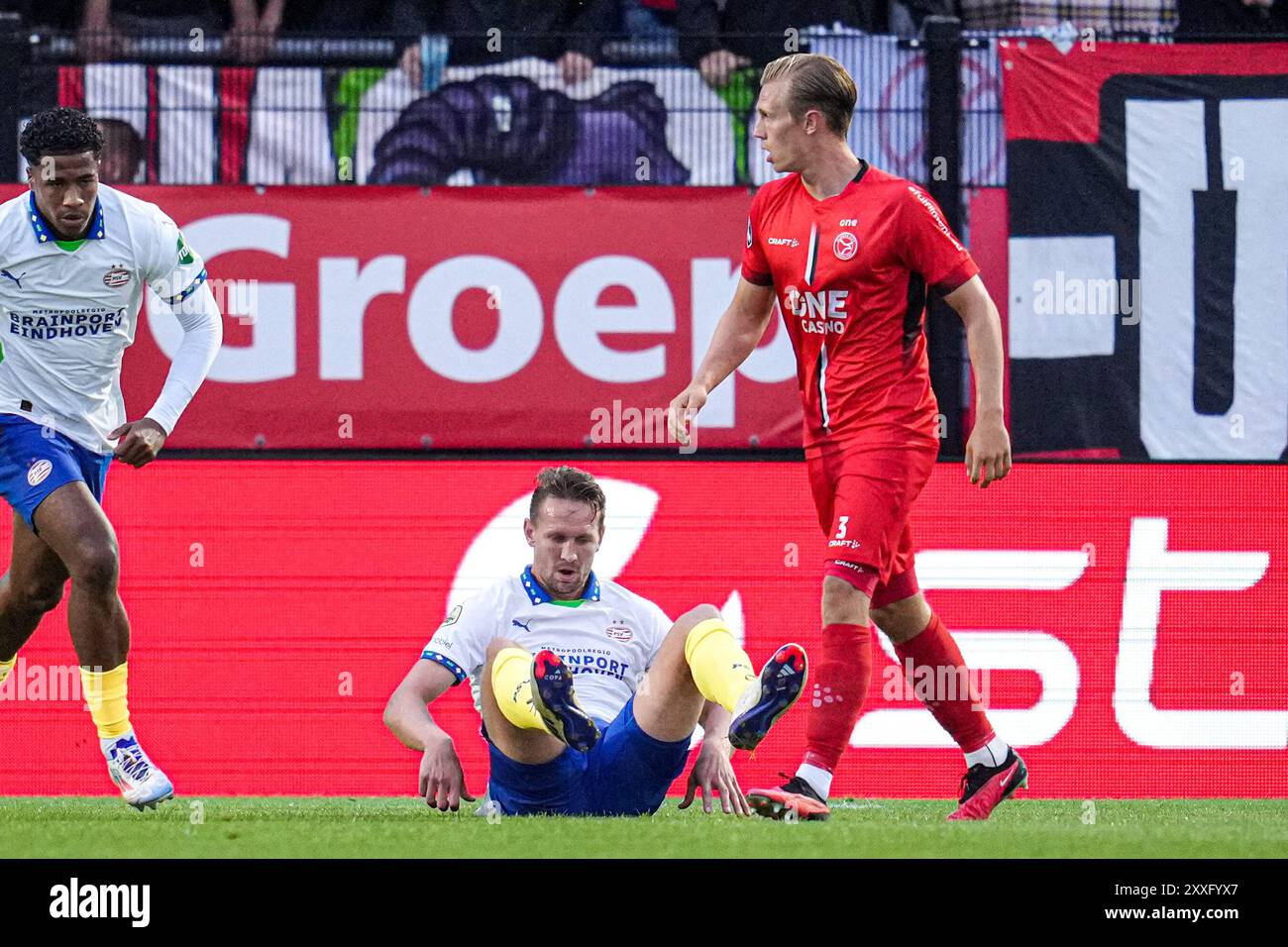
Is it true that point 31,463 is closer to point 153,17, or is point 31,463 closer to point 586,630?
point 586,630

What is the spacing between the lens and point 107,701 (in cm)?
667

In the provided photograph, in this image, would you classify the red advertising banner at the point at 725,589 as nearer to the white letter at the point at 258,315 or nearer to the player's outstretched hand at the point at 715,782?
the white letter at the point at 258,315

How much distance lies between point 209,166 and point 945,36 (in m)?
3.56

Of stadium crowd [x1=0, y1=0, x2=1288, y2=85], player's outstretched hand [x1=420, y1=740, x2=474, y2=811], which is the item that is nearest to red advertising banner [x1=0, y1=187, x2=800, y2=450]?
stadium crowd [x1=0, y1=0, x2=1288, y2=85]

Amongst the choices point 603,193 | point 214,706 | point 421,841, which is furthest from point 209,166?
point 421,841

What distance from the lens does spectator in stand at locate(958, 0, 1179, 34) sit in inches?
400

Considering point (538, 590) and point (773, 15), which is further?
point (773, 15)

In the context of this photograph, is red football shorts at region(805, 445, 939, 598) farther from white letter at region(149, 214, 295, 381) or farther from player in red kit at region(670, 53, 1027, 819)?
white letter at region(149, 214, 295, 381)

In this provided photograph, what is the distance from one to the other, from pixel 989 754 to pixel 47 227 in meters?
3.55

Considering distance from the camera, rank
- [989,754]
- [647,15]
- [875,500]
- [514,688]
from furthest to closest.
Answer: [647,15], [989,754], [875,500], [514,688]

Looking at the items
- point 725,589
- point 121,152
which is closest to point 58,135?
point 121,152

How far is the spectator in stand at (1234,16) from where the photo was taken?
432 inches

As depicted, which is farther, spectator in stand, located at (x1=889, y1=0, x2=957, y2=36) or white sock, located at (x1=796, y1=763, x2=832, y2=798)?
spectator in stand, located at (x1=889, y1=0, x2=957, y2=36)

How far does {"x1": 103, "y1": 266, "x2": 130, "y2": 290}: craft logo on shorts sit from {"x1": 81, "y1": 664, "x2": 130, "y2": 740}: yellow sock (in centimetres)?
130
